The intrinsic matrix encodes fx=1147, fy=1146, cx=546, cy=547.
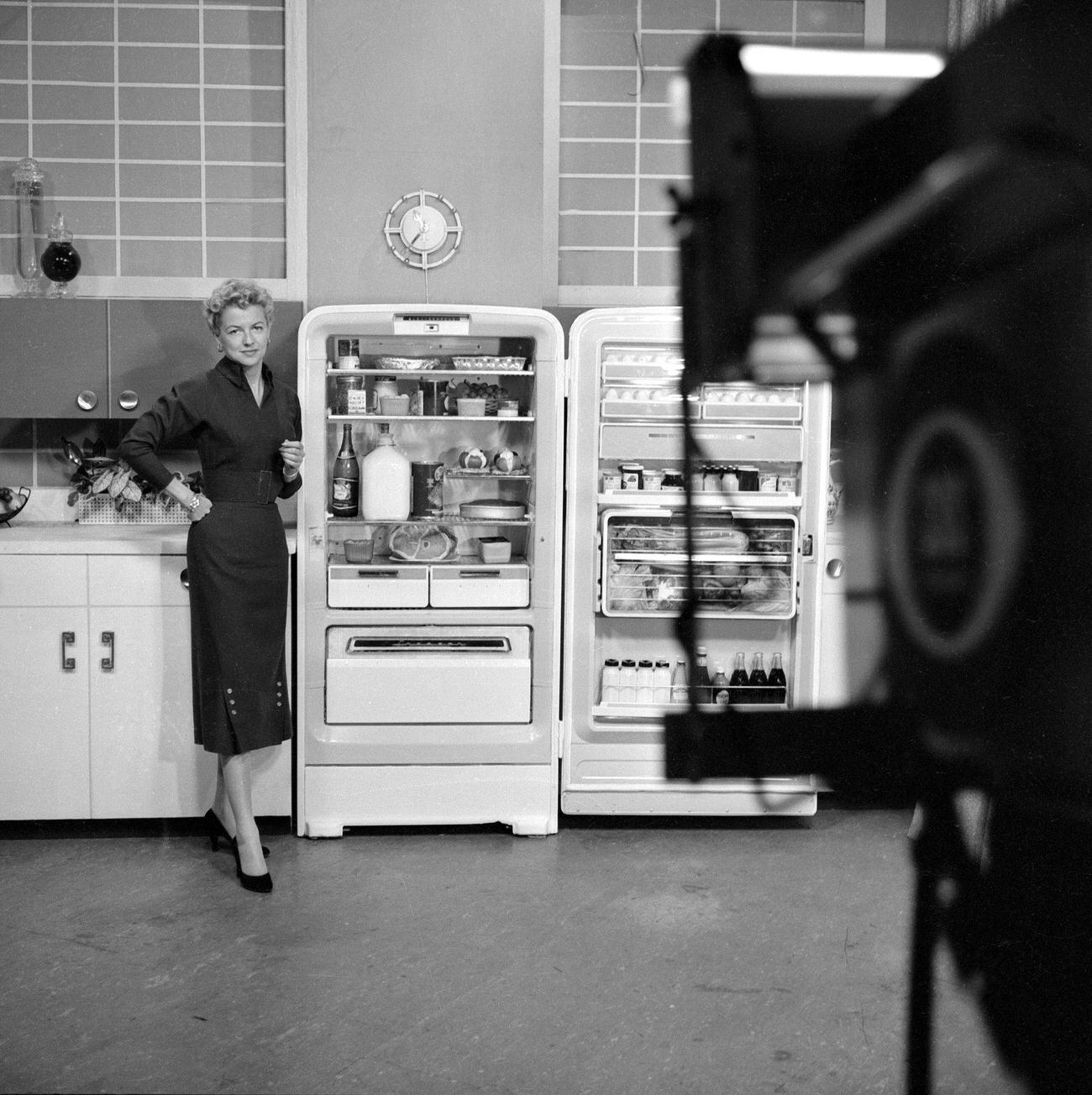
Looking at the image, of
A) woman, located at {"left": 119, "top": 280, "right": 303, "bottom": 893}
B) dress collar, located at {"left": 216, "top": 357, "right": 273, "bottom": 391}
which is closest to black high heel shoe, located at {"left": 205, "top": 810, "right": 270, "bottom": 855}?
woman, located at {"left": 119, "top": 280, "right": 303, "bottom": 893}

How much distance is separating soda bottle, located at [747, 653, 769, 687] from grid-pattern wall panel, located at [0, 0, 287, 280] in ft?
6.12

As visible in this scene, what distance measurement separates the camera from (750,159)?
0.55m

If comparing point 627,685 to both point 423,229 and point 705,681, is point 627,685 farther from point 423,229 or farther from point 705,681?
point 423,229

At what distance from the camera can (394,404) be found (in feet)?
10.3

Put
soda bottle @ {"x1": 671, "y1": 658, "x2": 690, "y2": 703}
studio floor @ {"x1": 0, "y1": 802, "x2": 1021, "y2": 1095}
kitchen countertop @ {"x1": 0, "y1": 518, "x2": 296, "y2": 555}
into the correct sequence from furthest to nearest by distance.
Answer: soda bottle @ {"x1": 671, "y1": 658, "x2": 690, "y2": 703} < kitchen countertop @ {"x1": 0, "y1": 518, "x2": 296, "y2": 555} < studio floor @ {"x1": 0, "y1": 802, "x2": 1021, "y2": 1095}

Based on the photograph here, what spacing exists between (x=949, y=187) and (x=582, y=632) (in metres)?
2.70

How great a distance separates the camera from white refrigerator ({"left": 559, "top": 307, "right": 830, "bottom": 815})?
3092mm

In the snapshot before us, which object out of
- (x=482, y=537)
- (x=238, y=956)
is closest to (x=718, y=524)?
(x=482, y=537)

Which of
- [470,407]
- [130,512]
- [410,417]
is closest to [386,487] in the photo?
[410,417]

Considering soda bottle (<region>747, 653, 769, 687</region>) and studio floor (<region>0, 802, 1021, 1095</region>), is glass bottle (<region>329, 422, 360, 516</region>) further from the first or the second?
soda bottle (<region>747, 653, 769, 687</region>)

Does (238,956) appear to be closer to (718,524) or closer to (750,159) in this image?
(718,524)

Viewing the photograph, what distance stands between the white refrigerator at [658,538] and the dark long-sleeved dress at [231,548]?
820mm

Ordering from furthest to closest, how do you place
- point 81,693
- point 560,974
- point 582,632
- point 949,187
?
point 582,632 → point 81,693 → point 560,974 → point 949,187

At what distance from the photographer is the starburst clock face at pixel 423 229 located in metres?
3.22
